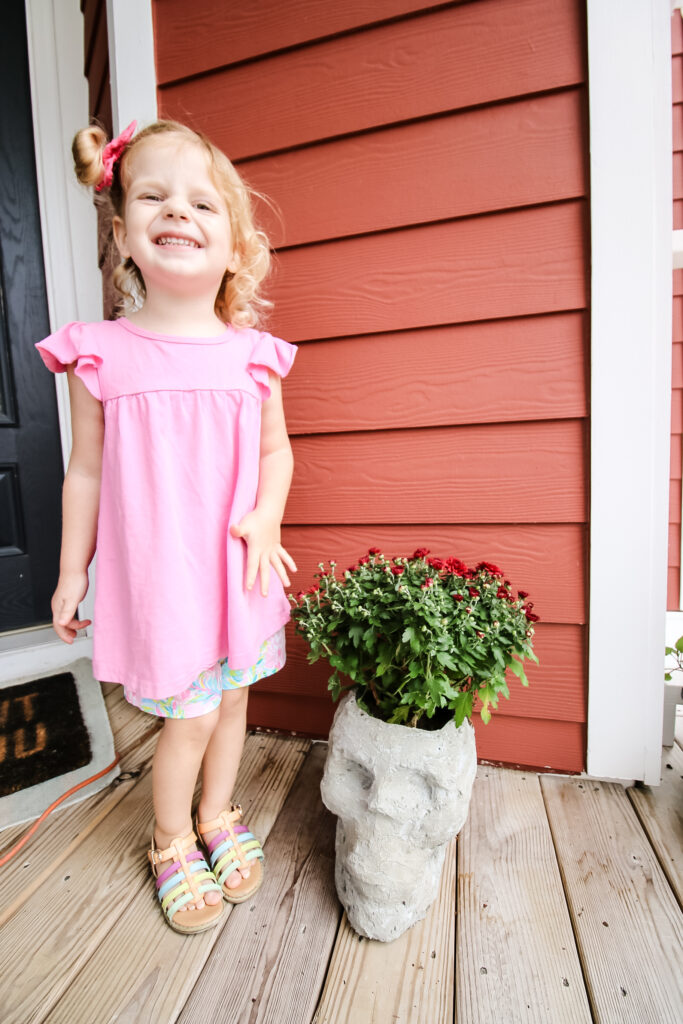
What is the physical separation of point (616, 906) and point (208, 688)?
0.87 metres

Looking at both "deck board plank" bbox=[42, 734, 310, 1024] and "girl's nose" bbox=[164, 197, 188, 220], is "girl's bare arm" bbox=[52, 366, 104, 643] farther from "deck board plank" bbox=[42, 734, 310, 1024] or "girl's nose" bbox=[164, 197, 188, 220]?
"deck board plank" bbox=[42, 734, 310, 1024]

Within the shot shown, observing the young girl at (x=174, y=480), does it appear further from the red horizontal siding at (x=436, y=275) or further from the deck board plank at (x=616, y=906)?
the deck board plank at (x=616, y=906)

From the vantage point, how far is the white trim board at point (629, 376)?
107 cm

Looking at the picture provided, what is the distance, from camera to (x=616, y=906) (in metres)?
0.97

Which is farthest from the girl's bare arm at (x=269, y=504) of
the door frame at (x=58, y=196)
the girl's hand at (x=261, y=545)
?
the door frame at (x=58, y=196)

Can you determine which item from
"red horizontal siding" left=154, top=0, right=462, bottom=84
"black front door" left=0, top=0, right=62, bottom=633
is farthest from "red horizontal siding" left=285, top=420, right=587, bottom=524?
"black front door" left=0, top=0, right=62, bottom=633

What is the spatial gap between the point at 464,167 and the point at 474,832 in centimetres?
150

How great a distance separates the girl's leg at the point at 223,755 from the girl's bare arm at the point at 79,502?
0.34m

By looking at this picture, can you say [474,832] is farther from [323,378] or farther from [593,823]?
[323,378]

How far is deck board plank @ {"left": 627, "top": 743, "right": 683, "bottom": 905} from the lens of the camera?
1.05m

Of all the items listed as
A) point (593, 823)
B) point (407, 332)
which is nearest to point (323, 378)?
point (407, 332)

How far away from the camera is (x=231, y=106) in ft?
4.35

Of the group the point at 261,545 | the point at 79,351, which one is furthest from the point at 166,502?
the point at 79,351

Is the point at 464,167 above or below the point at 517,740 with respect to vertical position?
above
